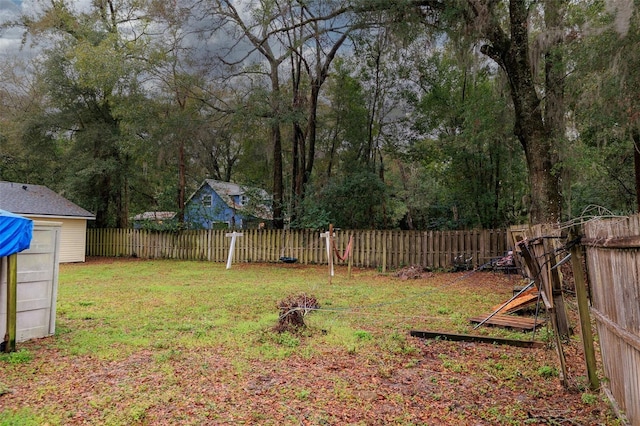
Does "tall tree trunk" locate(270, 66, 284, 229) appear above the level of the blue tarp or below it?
above

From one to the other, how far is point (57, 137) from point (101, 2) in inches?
262

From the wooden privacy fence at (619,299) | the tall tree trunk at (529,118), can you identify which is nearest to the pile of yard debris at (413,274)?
the tall tree trunk at (529,118)

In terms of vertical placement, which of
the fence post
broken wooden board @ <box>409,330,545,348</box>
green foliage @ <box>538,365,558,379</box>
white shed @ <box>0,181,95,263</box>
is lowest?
green foliage @ <box>538,365,558,379</box>

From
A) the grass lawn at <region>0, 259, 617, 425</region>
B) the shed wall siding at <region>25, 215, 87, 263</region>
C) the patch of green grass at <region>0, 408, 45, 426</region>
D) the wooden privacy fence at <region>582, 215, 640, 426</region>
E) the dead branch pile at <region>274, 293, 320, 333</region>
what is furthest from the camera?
the shed wall siding at <region>25, 215, 87, 263</region>

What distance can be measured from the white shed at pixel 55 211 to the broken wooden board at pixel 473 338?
14.3 meters

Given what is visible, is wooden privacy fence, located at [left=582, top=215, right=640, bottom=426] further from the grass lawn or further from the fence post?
the grass lawn

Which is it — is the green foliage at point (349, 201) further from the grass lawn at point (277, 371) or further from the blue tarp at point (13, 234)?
the blue tarp at point (13, 234)

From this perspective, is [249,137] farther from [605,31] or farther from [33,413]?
[33,413]

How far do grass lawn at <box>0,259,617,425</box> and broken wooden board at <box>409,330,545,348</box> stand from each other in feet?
0.34

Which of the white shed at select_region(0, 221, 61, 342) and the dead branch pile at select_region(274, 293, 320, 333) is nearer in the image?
the white shed at select_region(0, 221, 61, 342)

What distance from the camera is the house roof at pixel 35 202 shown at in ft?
46.2

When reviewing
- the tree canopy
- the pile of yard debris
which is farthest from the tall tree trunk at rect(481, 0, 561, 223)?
the pile of yard debris

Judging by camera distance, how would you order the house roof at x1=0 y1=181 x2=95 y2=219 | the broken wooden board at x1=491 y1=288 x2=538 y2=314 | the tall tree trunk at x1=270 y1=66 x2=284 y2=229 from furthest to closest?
1. the tall tree trunk at x1=270 y1=66 x2=284 y2=229
2. the house roof at x1=0 y1=181 x2=95 y2=219
3. the broken wooden board at x1=491 y1=288 x2=538 y2=314

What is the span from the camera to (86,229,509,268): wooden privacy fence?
463 inches
